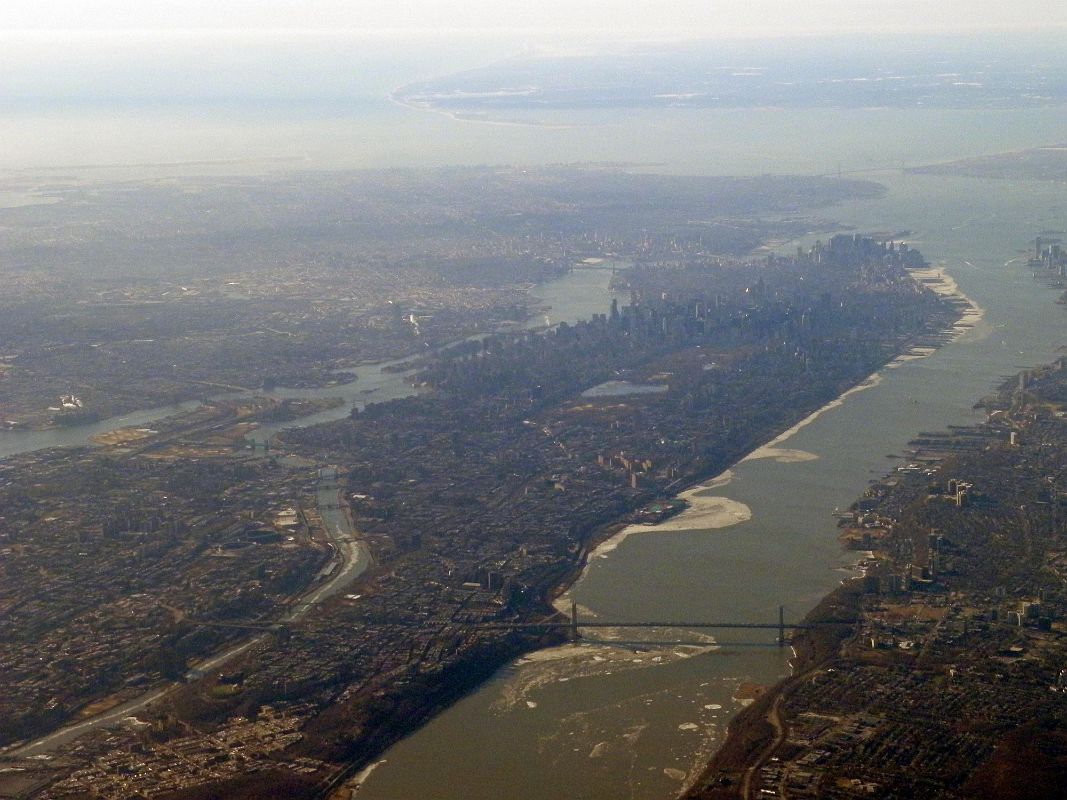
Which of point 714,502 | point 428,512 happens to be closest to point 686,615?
point 714,502

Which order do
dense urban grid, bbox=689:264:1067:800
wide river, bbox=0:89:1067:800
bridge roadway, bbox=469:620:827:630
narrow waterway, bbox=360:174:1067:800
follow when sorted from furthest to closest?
bridge roadway, bbox=469:620:827:630, wide river, bbox=0:89:1067:800, narrow waterway, bbox=360:174:1067:800, dense urban grid, bbox=689:264:1067:800

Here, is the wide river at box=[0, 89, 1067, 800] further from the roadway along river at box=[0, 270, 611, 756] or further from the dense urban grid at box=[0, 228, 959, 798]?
the dense urban grid at box=[0, 228, 959, 798]

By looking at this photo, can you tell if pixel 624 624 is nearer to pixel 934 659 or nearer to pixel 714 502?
pixel 934 659

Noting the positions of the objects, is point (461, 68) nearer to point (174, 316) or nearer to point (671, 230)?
point (671, 230)

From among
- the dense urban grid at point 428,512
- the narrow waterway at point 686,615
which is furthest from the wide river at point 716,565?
the dense urban grid at point 428,512

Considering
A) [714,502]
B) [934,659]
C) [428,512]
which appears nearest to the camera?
[934,659]

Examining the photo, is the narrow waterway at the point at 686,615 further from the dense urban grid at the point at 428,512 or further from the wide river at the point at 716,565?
the dense urban grid at the point at 428,512

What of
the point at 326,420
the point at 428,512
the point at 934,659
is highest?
the point at 326,420

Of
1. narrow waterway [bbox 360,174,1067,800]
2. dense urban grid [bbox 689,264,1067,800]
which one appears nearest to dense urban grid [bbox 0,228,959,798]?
narrow waterway [bbox 360,174,1067,800]

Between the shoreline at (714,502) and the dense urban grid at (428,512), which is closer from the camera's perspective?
the dense urban grid at (428,512)
